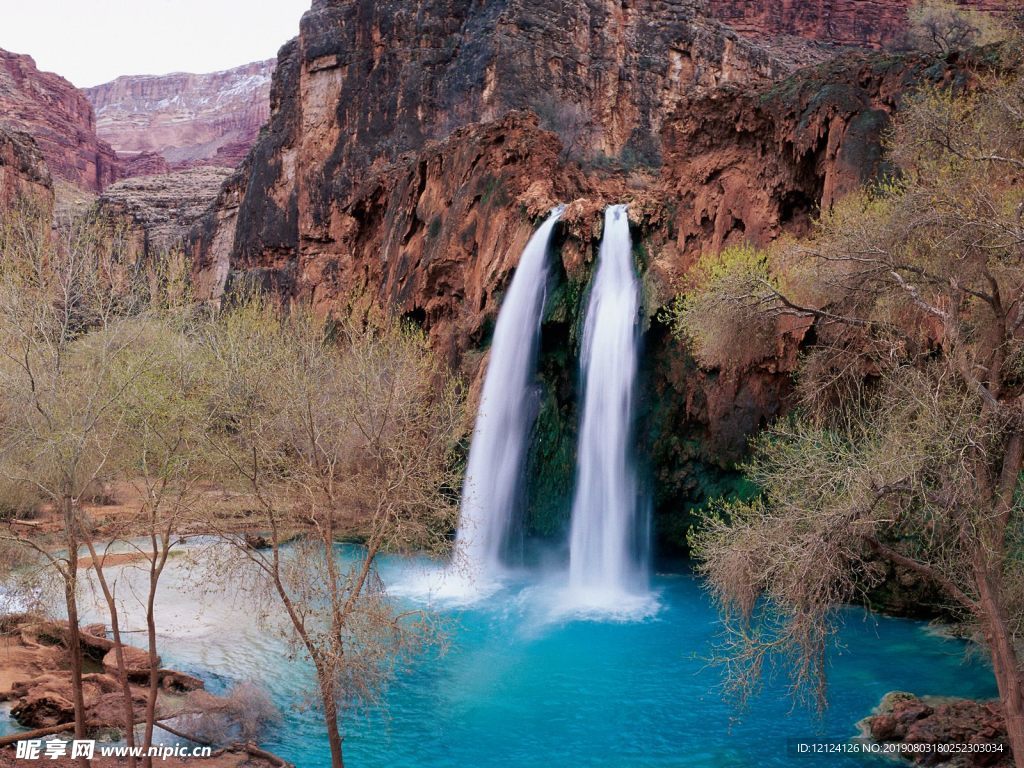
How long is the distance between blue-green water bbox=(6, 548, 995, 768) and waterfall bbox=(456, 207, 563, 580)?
150 inches

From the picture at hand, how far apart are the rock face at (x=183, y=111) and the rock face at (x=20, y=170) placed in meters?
95.5

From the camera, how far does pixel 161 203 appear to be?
260ft

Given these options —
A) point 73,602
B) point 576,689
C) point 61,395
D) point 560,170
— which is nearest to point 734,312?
point 576,689

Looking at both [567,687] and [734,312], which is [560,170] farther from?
[567,687]

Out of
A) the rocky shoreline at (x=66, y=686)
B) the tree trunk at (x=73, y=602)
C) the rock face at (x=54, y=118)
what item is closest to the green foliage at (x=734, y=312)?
the rocky shoreline at (x=66, y=686)

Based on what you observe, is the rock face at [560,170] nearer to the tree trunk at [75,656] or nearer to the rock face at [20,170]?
the rock face at [20,170]

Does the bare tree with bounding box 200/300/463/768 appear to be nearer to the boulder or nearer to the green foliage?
the boulder

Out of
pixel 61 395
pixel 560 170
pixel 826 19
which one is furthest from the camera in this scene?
pixel 826 19

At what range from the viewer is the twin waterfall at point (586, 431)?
20.9 metres

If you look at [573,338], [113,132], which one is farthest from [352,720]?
[113,132]

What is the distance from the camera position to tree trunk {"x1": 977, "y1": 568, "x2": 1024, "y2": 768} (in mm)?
8797

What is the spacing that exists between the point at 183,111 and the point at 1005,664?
7243 inches

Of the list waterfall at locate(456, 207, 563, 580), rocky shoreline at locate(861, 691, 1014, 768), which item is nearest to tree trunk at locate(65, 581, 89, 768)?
rocky shoreline at locate(861, 691, 1014, 768)

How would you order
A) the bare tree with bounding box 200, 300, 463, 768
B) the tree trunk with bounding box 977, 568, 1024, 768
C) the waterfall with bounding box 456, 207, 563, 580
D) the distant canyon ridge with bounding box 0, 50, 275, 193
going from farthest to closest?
the distant canyon ridge with bounding box 0, 50, 275, 193 → the waterfall with bounding box 456, 207, 563, 580 → the bare tree with bounding box 200, 300, 463, 768 → the tree trunk with bounding box 977, 568, 1024, 768
